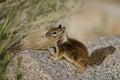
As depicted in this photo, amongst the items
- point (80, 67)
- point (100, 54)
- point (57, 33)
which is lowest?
point (100, 54)

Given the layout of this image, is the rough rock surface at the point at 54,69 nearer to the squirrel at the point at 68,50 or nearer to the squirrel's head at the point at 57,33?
the squirrel at the point at 68,50

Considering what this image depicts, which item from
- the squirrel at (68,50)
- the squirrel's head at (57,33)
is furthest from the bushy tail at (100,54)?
the squirrel's head at (57,33)

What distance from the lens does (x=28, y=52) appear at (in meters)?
6.07

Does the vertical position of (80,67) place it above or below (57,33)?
below

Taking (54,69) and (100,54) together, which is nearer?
(54,69)

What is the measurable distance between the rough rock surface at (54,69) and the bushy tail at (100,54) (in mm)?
44

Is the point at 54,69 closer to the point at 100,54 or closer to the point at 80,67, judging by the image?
the point at 80,67

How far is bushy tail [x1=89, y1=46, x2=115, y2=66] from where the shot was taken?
6.17 meters

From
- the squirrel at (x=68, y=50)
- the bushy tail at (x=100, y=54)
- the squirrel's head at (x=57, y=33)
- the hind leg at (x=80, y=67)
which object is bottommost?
the bushy tail at (x=100, y=54)

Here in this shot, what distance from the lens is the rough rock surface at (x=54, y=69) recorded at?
5.77m

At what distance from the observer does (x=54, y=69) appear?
590cm

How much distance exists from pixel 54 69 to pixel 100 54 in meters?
0.67

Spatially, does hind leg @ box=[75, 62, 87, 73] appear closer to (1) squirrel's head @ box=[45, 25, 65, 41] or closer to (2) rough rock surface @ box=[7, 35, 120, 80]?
(2) rough rock surface @ box=[7, 35, 120, 80]

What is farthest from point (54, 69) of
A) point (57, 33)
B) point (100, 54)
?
point (100, 54)
